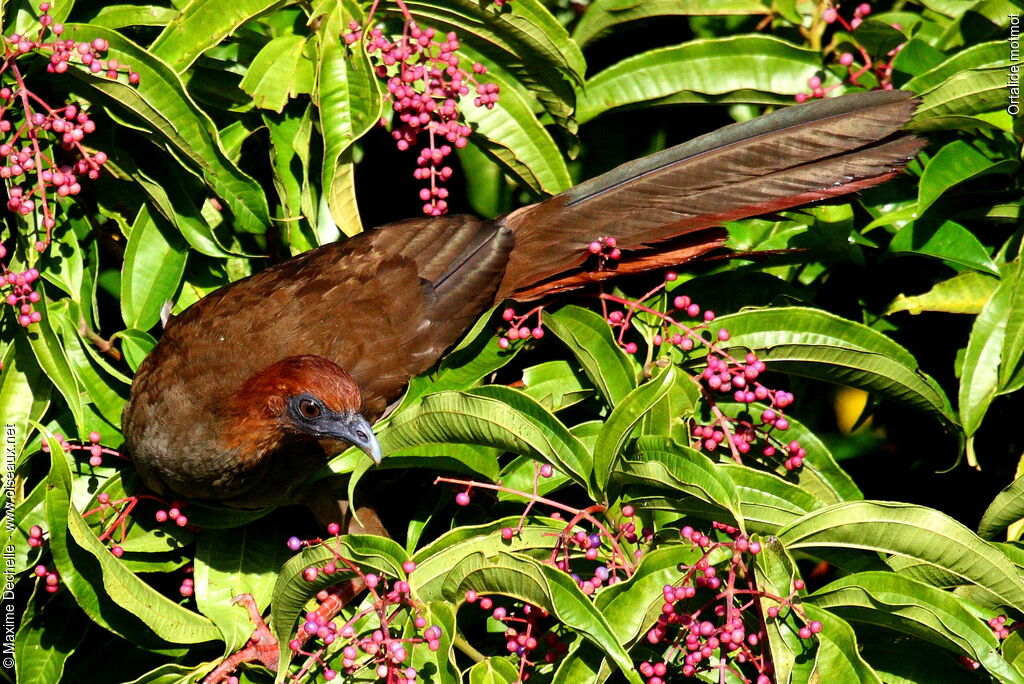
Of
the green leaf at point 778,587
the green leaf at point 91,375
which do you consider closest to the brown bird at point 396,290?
→ the green leaf at point 91,375

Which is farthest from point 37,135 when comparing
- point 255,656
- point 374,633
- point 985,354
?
point 985,354

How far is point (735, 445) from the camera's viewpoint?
275cm

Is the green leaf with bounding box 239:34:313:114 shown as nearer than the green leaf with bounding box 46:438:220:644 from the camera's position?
No

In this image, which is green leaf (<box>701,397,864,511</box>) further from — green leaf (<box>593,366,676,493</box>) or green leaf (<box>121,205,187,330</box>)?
green leaf (<box>121,205,187,330</box>)

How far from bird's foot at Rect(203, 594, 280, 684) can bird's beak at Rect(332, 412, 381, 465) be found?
23.0 inches

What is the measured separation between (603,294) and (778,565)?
3.44 feet

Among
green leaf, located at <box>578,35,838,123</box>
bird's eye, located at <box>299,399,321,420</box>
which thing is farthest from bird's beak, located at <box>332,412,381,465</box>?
green leaf, located at <box>578,35,838,123</box>

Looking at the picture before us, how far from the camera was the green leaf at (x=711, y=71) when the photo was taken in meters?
3.32

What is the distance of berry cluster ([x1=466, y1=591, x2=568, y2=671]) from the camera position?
2.42 metres

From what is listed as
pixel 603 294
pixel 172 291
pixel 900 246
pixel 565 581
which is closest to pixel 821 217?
pixel 900 246

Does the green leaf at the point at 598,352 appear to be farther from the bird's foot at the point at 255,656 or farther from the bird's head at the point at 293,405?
the bird's foot at the point at 255,656

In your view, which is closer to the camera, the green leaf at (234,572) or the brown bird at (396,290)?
the green leaf at (234,572)

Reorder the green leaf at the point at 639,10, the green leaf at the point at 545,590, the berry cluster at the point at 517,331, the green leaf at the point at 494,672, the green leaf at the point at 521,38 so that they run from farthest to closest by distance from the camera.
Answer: the green leaf at the point at 639,10 < the green leaf at the point at 521,38 < the berry cluster at the point at 517,331 < the green leaf at the point at 494,672 < the green leaf at the point at 545,590

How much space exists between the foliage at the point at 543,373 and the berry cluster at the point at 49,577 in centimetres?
2
